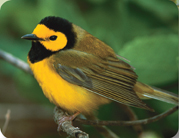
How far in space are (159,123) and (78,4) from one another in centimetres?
68

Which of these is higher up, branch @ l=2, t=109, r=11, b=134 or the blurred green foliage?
the blurred green foliage

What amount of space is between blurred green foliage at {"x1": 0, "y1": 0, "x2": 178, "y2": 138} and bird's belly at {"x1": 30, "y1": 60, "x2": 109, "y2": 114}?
0.10 meters

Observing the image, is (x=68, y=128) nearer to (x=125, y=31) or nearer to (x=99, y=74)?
(x=99, y=74)

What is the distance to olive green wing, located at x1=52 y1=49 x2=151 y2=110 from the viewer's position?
1.30 m

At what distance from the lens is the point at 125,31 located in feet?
4.57

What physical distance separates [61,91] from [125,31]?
1.37 ft

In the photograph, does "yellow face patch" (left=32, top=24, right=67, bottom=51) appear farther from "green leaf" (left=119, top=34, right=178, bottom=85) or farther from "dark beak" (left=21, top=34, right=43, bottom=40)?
"green leaf" (left=119, top=34, right=178, bottom=85)

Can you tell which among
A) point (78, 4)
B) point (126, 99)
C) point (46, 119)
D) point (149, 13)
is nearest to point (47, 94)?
point (46, 119)

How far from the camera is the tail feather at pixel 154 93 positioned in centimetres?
136

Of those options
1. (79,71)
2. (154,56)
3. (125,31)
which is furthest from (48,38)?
(154,56)

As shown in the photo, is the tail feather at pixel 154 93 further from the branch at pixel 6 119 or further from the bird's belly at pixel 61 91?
the branch at pixel 6 119

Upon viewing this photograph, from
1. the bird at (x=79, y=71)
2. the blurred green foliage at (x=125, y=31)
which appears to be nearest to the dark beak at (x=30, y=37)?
the bird at (x=79, y=71)

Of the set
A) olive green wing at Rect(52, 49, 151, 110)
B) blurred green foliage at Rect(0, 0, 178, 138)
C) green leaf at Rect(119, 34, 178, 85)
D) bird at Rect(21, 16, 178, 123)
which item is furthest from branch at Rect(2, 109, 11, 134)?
green leaf at Rect(119, 34, 178, 85)

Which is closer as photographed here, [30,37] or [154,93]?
[30,37]
